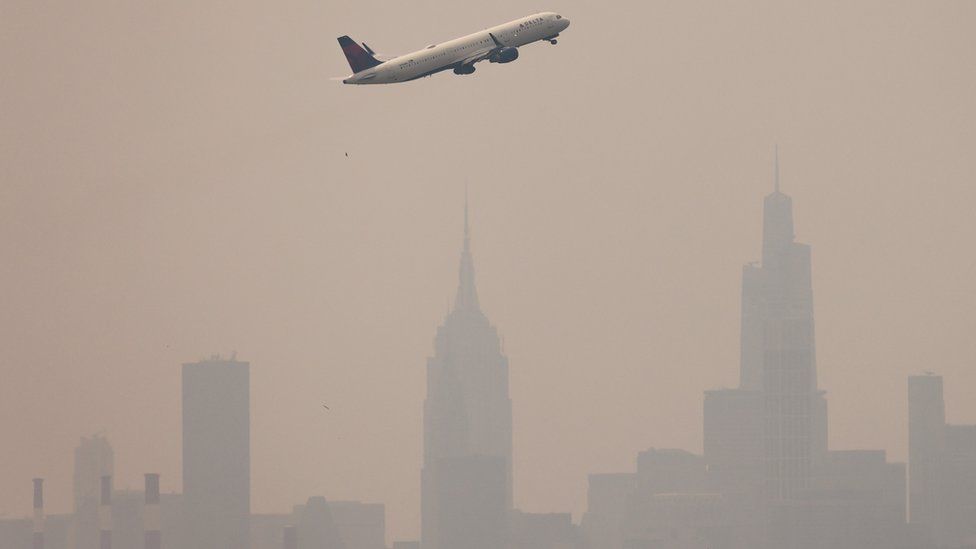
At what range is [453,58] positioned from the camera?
178m

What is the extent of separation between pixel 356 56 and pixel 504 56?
13278 mm

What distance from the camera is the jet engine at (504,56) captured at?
6939 inches

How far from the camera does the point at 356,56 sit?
182875 millimetres

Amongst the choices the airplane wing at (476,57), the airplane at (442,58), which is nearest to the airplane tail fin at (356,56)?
the airplane at (442,58)

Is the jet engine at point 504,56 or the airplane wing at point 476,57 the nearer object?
the jet engine at point 504,56

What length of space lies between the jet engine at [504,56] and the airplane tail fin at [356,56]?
9802 millimetres

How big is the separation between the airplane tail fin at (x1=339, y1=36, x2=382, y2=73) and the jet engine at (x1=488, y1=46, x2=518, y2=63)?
386 inches

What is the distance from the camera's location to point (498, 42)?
180 meters

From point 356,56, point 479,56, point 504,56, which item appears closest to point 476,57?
point 479,56

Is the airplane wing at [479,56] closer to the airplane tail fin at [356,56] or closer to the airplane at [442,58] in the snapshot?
the airplane at [442,58]

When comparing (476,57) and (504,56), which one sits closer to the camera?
(504,56)

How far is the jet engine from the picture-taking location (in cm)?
17625

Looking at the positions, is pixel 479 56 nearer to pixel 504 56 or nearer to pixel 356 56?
pixel 504 56

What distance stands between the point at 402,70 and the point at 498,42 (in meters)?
7.94
